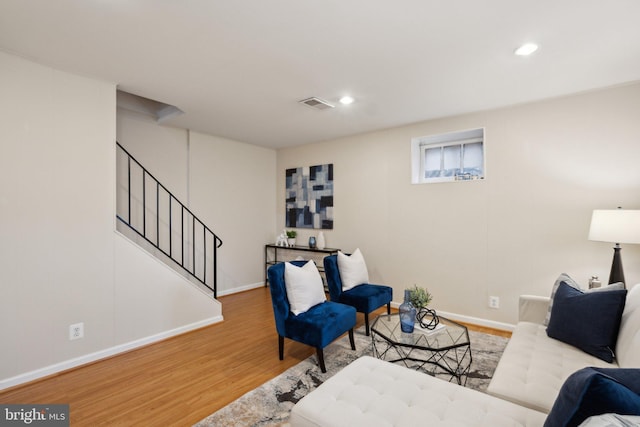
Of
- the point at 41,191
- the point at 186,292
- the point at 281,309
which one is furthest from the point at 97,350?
the point at 281,309

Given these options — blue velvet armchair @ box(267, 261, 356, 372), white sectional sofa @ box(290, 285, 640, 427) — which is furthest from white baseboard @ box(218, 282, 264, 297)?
white sectional sofa @ box(290, 285, 640, 427)

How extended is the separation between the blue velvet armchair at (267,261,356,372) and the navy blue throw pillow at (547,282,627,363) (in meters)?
1.57

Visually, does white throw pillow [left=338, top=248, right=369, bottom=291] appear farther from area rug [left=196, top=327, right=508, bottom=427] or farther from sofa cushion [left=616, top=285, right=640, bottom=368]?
sofa cushion [left=616, top=285, right=640, bottom=368]

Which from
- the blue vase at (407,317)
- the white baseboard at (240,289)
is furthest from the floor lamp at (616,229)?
the white baseboard at (240,289)

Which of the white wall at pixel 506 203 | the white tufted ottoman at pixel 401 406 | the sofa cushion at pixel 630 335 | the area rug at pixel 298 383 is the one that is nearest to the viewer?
the white tufted ottoman at pixel 401 406

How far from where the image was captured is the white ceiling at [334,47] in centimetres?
193

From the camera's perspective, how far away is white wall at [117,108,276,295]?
4270 millimetres

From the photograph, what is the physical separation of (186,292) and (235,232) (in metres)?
1.86

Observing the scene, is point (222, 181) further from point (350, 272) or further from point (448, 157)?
point (448, 157)

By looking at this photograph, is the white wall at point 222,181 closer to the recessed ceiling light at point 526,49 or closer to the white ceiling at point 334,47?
the white ceiling at point 334,47

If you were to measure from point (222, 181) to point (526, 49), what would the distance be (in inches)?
167

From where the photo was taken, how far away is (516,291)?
11.6ft

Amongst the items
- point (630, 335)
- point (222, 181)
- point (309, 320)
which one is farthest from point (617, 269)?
point (222, 181)

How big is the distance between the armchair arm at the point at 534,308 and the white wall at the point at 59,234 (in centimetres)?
354
